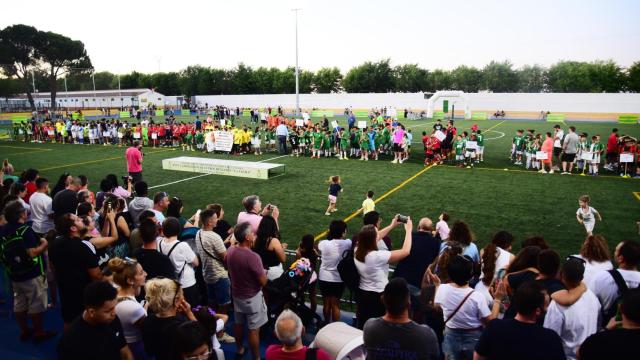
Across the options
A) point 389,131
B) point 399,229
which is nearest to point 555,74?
point 389,131

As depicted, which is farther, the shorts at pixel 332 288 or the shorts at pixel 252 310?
the shorts at pixel 332 288

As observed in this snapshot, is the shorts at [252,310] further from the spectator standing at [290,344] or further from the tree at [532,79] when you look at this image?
the tree at [532,79]

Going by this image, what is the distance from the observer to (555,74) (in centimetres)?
9475

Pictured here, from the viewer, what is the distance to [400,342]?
3.25 m

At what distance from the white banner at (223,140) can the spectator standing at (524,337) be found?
22.1 meters

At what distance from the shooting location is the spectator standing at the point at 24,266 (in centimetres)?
570

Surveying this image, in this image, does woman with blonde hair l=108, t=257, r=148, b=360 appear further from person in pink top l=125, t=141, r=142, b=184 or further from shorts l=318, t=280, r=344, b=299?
person in pink top l=125, t=141, r=142, b=184

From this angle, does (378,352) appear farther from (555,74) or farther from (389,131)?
(555,74)

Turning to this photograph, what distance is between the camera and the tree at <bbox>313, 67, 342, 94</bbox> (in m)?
90.7

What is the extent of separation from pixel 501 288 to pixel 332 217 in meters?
7.81

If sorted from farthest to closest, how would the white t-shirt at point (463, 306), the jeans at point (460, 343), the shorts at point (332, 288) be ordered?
the shorts at point (332, 288) → the jeans at point (460, 343) → the white t-shirt at point (463, 306)

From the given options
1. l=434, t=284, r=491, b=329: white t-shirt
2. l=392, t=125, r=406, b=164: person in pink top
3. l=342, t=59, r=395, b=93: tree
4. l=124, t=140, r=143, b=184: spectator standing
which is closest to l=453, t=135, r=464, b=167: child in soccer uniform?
l=392, t=125, r=406, b=164: person in pink top

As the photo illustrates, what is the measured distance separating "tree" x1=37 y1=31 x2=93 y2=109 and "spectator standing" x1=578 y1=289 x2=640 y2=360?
97.1 metres

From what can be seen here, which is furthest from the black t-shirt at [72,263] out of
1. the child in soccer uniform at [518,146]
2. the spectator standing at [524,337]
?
the child in soccer uniform at [518,146]
